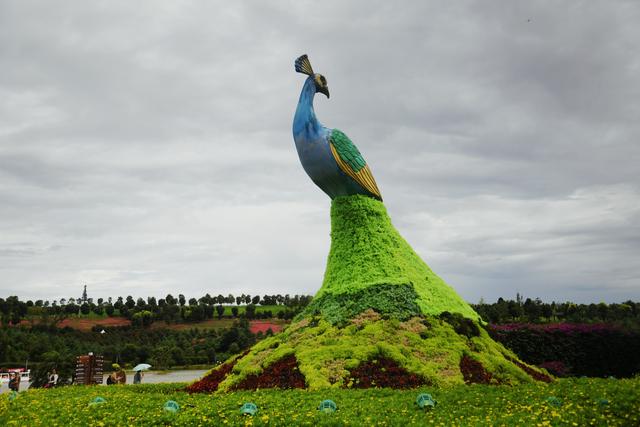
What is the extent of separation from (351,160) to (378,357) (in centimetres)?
614

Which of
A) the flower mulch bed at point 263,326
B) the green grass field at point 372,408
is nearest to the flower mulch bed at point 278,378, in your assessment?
the green grass field at point 372,408

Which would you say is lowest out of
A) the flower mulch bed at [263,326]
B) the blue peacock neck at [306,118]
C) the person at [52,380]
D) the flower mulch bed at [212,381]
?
the person at [52,380]

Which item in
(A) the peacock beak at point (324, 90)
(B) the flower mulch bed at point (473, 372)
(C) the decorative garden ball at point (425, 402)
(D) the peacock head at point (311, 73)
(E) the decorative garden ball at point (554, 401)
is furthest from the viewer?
(A) the peacock beak at point (324, 90)

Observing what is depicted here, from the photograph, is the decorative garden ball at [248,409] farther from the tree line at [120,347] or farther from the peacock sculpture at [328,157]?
the tree line at [120,347]

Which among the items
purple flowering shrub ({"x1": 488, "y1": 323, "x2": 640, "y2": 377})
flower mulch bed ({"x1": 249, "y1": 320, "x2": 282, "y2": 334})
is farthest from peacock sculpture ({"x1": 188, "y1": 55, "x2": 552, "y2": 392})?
flower mulch bed ({"x1": 249, "y1": 320, "x2": 282, "y2": 334})

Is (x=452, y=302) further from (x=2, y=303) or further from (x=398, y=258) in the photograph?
(x=2, y=303)

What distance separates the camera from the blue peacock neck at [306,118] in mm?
15969

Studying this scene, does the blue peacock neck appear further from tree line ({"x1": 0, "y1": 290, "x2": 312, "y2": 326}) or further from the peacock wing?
tree line ({"x1": 0, "y1": 290, "x2": 312, "y2": 326})

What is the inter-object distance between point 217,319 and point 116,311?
657 inches

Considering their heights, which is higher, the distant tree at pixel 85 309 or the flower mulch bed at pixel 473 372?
the distant tree at pixel 85 309

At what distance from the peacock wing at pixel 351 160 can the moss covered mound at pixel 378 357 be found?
13.2ft

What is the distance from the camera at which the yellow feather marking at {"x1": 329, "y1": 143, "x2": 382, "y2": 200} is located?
15.7 m

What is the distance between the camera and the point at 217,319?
69938 mm

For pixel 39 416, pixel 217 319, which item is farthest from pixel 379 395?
pixel 217 319
